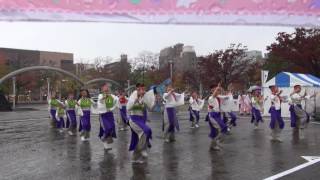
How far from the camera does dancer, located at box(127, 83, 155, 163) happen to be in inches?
375

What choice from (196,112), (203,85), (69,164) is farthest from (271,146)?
(203,85)

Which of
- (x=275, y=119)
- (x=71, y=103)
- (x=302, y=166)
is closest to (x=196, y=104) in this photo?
(x=71, y=103)

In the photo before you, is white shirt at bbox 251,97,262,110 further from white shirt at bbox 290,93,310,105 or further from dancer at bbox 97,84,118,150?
dancer at bbox 97,84,118,150

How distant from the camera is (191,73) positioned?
197ft

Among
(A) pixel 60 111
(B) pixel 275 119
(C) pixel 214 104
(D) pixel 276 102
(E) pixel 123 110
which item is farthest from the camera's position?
(A) pixel 60 111

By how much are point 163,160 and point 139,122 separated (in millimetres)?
1065

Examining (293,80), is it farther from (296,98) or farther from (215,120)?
(215,120)

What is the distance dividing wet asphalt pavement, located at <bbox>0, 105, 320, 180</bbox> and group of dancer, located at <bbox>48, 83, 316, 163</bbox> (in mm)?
414

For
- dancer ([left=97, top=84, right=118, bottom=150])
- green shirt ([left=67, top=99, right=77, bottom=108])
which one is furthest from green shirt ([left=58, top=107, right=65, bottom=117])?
dancer ([left=97, top=84, right=118, bottom=150])

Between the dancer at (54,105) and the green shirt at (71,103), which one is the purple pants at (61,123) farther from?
the green shirt at (71,103)

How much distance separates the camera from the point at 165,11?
374 cm

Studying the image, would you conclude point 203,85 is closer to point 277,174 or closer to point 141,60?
point 141,60

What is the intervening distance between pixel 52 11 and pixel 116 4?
0.56m

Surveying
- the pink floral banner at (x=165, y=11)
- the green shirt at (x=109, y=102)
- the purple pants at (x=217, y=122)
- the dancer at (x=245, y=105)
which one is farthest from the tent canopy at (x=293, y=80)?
the pink floral banner at (x=165, y=11)
